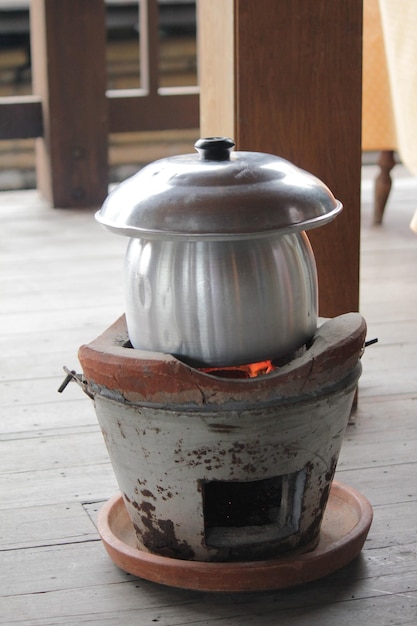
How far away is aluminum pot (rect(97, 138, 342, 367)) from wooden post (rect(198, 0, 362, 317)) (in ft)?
1.58

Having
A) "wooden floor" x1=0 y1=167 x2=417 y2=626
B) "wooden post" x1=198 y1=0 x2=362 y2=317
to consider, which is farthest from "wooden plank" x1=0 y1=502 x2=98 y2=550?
"wooden post" x1=198 y1=0 x2=362 y2=317

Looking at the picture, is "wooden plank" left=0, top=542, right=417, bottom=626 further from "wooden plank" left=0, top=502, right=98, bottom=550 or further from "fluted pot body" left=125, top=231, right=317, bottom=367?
"fluted pot body" left=125, top=231, right=317, bottom=367

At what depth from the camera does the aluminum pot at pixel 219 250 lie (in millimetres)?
1341

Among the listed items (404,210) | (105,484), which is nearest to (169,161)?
(105,484)

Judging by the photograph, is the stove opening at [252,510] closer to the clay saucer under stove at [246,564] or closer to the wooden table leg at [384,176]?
the clay saucer under stove at [246,564]

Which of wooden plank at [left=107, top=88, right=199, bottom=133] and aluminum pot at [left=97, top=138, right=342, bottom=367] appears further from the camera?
wooden plank at [left=107, top=88, right=199, bottom=133]

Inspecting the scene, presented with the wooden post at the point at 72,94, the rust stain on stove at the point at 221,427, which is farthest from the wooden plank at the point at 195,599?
the wooden post at the point at 72,94

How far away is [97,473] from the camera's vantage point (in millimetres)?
1881

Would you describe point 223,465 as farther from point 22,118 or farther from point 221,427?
point 22,118

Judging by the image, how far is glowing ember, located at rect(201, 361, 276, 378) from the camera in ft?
4.84

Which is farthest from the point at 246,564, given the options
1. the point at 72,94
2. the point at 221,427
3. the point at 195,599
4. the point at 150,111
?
the point at 150,111

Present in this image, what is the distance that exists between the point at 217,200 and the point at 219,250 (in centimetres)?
7

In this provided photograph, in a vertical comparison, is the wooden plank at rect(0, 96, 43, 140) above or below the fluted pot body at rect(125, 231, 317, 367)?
above

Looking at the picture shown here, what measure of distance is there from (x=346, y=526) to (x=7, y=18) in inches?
287
